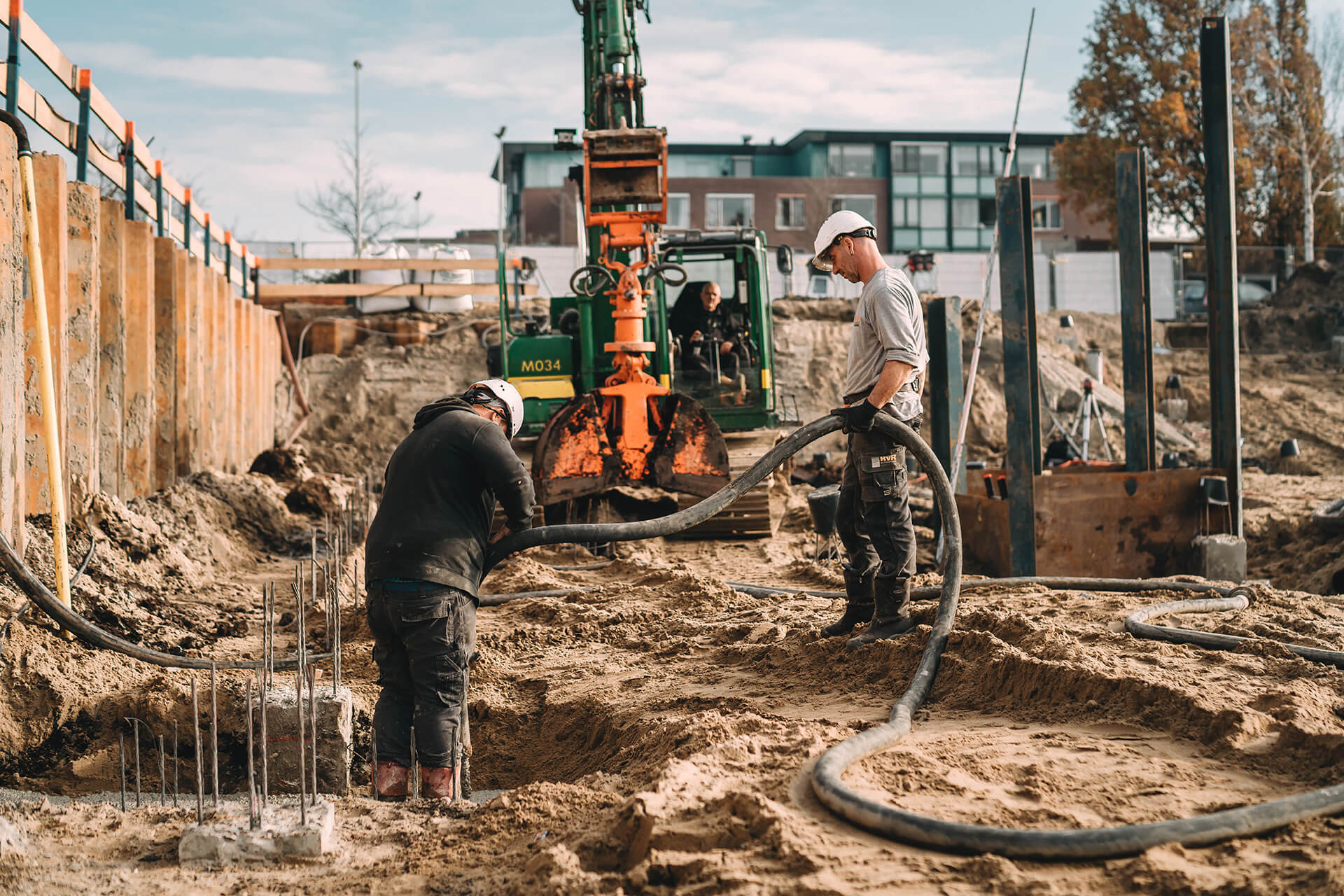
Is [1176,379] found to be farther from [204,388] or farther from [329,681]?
[329,681]

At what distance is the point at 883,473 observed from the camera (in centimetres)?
503

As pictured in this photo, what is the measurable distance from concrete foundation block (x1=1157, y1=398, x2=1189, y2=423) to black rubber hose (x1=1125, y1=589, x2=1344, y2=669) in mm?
15953

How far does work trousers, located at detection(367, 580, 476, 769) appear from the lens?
4207mm

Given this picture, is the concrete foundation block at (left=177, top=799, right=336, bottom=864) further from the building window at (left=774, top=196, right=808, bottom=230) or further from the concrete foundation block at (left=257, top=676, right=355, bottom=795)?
the building window at (left=774, top=196, right=808, bottom=230)

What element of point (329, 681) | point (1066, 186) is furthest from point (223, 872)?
point (1066, 186)

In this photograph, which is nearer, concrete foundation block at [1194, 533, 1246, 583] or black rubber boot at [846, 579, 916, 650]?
black rubber boot at [846, 579, 916, 650]

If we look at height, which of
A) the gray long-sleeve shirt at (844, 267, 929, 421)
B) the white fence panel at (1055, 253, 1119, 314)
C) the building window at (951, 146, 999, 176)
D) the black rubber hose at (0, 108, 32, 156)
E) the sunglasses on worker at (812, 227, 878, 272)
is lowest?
the gray long-sleeve shirt at (844, 267, 929, 421)

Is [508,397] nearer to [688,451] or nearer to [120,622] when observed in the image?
[120,622]

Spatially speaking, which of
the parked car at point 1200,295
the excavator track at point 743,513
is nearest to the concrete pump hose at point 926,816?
the excavator track at point 743,513

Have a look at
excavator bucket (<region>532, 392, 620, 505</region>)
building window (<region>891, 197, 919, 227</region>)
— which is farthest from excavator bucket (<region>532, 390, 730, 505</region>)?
building window (<region>891, 197, 919, 227</region>)

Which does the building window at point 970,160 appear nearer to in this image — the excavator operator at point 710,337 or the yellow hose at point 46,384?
the excavator operator at point 710,337

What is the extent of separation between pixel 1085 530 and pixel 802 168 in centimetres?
4052

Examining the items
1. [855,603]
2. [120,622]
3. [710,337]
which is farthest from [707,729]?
[710,337]

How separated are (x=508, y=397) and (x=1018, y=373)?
4496 millimetres
